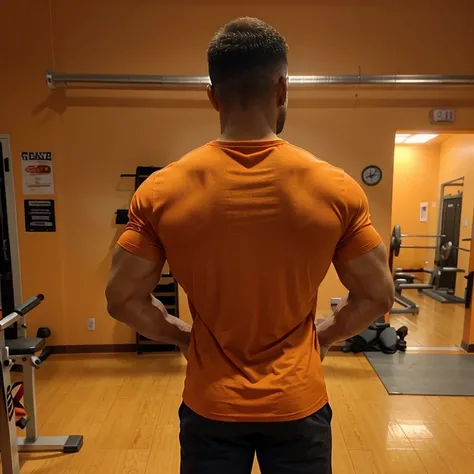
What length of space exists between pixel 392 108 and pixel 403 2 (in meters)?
0.92

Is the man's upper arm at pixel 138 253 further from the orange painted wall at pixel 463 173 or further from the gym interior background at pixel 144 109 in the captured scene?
the orange painted wall at pixel 463 173

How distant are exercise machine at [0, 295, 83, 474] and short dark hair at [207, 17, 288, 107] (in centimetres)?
157

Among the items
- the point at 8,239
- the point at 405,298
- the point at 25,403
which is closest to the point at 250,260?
the point at 25,403

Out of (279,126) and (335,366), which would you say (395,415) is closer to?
(335,366)

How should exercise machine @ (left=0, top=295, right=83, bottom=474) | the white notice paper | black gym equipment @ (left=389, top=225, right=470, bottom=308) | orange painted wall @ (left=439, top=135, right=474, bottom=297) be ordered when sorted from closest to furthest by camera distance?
exercise machine @ (left=0, top=295, right=83, bottom=474) < the white notice paper < black gym equipment @ (left=389, top=225, right=470, bottom=308) < orange painted wall @ (left=439, top=135, right=474, bottom=297)

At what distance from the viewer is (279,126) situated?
0.80 m

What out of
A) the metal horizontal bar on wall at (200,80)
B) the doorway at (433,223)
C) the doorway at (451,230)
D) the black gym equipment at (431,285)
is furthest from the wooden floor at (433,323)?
the metal horizontal bar on wall at (200,80)

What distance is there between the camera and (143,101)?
11.1 ft

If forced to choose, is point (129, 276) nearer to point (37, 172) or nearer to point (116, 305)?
point (116, 305)

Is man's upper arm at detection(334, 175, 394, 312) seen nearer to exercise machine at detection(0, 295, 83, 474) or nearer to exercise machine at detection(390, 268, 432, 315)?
exercise machine at detection(0, 295, 83, 474)

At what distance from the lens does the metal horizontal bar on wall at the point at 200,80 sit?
10.5ft

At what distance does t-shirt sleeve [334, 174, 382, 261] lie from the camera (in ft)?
2.38

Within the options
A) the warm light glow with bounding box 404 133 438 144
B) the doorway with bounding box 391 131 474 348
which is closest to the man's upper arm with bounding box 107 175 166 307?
the doorway with bounding box 391 131 474 348

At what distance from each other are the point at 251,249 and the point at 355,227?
220mm
